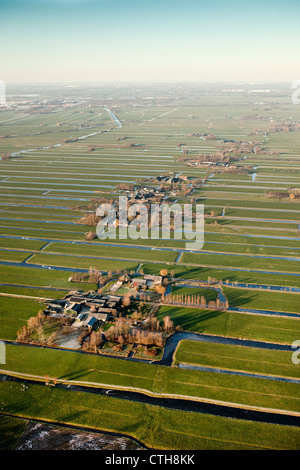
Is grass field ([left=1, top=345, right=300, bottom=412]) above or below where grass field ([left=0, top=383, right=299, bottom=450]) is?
above

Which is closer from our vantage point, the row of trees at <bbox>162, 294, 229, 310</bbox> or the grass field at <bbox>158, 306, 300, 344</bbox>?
the grass field at <bbox>158, 306, 300, 344</bbox>

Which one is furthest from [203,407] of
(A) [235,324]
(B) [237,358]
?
(A) [235,324]

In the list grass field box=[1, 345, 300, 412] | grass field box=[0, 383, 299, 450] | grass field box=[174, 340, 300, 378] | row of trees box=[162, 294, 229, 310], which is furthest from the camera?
row of trees box=[162, 294, 229, 310]

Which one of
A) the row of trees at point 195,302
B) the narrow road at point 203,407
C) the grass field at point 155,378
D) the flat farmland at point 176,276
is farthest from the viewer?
the row of trees at point 195,302

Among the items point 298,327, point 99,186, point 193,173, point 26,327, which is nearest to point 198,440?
point 298,327

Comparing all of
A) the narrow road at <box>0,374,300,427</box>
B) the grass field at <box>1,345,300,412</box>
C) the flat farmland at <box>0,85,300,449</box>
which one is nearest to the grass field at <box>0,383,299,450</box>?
the flat farmland at <box>0,85,300,449</box>

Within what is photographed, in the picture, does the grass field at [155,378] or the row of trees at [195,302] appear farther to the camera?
the row of trees at [195,302]

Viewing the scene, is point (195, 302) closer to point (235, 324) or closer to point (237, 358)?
point (235, 324)

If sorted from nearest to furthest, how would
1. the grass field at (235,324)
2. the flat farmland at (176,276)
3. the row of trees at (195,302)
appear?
the flat farmland at (176,276) < the grass field at (235,324) < the row of trees at (195,302)

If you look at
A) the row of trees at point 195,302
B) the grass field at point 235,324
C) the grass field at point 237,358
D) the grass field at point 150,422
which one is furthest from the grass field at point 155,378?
the row of trees at point 195,302

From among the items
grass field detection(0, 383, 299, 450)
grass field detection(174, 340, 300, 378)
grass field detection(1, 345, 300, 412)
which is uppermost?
grass field detection(174, 340, 300, 378)

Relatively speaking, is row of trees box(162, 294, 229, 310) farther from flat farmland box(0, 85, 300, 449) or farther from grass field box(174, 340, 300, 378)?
grass field box(174, 340, 300, 378)

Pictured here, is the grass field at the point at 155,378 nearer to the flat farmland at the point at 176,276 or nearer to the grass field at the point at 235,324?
the flat farmland at the point at 176,276
